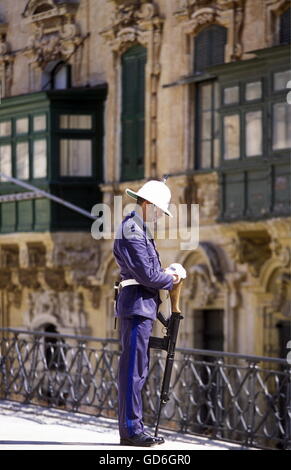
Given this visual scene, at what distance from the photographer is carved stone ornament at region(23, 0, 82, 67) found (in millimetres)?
27578

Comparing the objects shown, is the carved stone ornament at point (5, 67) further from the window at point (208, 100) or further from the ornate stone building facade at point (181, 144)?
the window at point (208, 100)

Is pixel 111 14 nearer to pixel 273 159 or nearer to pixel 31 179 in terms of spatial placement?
pixel 31 179

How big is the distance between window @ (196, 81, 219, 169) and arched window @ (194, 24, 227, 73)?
0.37 metres

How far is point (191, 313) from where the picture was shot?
981 inches

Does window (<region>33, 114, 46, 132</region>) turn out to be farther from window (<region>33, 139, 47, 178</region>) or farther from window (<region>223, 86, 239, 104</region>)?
window (<region>223, 86, 239, 104</region>)

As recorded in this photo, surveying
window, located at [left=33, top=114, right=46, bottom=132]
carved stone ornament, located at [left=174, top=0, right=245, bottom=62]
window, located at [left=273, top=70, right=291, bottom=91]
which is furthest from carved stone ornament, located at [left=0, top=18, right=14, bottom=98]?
window, located at [left=273, top=70, right=291, bottom=91]

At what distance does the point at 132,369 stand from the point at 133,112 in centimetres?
1703

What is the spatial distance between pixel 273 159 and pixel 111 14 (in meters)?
6.19

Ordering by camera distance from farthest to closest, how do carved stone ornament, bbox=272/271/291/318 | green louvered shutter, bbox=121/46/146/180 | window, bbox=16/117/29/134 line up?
window, bbox=16/117/29/134 < green louvered shutter, bbox=121/46/146/180 < carved stone ornament, bbox=272/271/291/318

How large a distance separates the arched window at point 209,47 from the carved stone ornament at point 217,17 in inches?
4.7

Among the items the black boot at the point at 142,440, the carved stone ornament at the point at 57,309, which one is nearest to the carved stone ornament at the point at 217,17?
the carved stone ornament at the point at 57,309

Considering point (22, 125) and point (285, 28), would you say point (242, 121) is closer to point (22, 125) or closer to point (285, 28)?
point (285, 28)

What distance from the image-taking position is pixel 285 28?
2283 centimetres

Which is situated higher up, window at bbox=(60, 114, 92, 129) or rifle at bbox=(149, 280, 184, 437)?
window at bbox=(60, 114, 92, 129)
